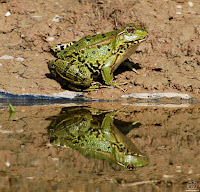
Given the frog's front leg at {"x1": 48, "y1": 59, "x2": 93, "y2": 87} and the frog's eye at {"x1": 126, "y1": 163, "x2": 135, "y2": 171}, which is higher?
the frog's eye at {"x1": 126, "y1": 163, "x2": 135, "y2": 171}

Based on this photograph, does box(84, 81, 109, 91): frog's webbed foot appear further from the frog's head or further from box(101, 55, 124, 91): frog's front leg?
the frog's head

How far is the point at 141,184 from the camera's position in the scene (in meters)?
3.00

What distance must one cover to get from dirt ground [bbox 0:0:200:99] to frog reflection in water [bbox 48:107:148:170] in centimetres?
156

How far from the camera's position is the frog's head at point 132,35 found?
272 inches

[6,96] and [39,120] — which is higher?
[39,120]

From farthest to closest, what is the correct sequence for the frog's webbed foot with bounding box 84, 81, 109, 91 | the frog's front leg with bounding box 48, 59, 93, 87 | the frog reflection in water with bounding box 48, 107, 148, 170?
1. the frog's webbed foot with bounding box 84, 81, 109, 91
2. the frog's front leg with bounding box 48, 59, 93, 87
3. the frog reflection in water with bounding box 48, 107, 148, 170

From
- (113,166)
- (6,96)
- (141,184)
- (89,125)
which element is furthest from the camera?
(6,96)

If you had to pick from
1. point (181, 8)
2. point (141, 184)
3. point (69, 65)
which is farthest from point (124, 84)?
point (141, 184)

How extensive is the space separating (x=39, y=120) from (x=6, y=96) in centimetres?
183

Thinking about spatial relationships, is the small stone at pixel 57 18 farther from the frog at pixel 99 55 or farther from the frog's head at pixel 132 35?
the frog's head at pixel 132 35

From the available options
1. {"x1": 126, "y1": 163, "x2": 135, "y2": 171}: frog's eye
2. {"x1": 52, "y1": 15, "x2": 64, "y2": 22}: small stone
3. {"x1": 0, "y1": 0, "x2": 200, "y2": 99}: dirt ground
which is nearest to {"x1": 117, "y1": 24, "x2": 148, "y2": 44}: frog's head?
{"x1": 0, "y1": 0, "x2": 200, "y2": 99}: dirt ground

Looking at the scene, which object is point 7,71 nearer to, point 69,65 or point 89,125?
point 69,65

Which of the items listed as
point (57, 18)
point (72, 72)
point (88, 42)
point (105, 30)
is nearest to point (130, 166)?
point (72, 72)

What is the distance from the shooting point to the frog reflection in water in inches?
147
